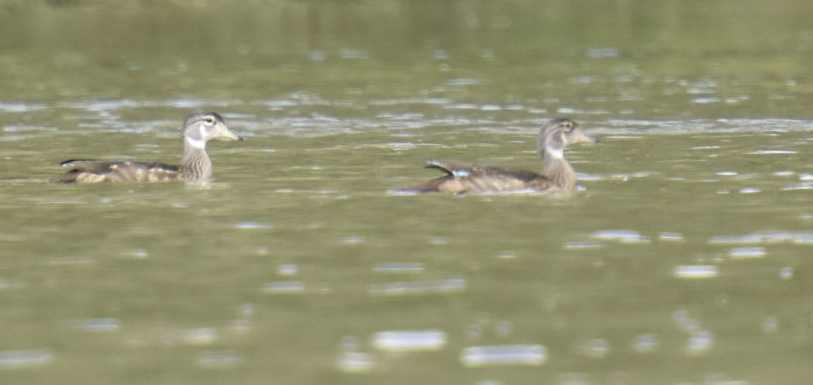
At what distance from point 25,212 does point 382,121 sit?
11.8 m

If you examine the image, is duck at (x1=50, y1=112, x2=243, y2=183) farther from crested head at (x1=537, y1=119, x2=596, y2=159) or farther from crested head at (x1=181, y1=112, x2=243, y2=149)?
crested head at (x1=537, y1=119, x2=596, y2=159)

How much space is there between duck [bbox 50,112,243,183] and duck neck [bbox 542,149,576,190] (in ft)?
14.1

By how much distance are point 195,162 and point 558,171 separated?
4.78 m

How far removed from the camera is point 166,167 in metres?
22.5

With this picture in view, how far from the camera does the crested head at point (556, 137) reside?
71.2 feet

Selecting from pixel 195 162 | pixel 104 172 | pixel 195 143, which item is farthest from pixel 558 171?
pixel 104 172

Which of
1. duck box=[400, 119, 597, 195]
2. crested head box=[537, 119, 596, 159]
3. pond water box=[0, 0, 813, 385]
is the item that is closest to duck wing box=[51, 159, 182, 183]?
pond water box=[0, 0, 813, 385]

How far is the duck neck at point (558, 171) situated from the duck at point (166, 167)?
4289mm

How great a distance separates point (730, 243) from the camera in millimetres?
16359

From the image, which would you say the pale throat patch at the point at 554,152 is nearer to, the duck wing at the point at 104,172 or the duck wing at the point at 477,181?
the duck wing at the point at 477,181

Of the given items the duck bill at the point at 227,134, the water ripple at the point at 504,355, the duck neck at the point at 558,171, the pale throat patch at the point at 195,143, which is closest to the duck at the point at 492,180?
the duck neck at the point at 558,171

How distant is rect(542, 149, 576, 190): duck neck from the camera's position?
21.0m

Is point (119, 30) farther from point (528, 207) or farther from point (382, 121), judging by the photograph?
point (528, 207)

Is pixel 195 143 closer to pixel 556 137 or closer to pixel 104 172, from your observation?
pixel 104 172
